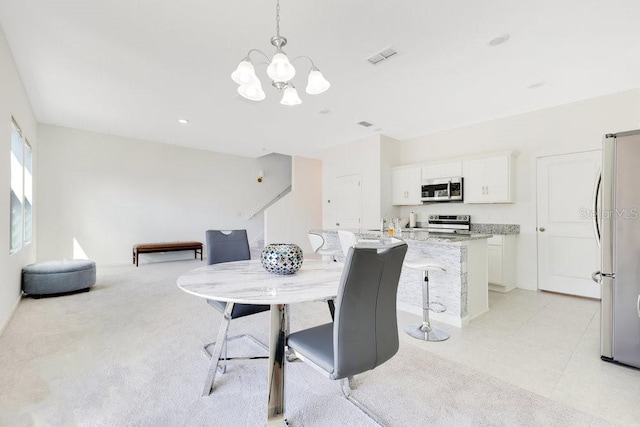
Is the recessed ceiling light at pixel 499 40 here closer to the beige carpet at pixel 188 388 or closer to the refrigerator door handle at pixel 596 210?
the refrigerator door handle at pixel 596 210

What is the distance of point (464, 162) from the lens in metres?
4.60

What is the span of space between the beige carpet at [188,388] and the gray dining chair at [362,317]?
0.51 metres

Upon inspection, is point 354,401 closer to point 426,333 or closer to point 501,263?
point 426,333

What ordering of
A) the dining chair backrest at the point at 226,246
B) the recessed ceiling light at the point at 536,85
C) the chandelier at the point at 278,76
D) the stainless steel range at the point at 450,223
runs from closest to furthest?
1. the chandelier at the point at 278,76
2. the dining chair backrest at the point at 226,246
3. the recessed ceiling light at the point at 536,85
4. the stainless steel range at the point at 450,223

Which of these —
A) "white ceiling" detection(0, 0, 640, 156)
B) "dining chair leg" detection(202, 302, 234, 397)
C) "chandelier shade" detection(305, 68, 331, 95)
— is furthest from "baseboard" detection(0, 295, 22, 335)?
"chandelier shade" detection(305, 68, 331, 95)

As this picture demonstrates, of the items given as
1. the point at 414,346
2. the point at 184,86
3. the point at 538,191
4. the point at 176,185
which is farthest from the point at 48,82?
the point at 538,191

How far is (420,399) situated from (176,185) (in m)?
6.75

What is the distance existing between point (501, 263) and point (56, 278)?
20.1ft

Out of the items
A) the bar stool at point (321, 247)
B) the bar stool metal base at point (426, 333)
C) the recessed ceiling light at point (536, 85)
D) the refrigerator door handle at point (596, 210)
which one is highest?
the recessed ceiling light at point (536, 85)

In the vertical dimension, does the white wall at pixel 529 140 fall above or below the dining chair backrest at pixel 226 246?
above

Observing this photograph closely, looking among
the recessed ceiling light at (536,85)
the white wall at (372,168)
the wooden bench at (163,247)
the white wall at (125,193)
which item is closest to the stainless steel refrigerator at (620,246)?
the recessed ceiling light at (536,85)

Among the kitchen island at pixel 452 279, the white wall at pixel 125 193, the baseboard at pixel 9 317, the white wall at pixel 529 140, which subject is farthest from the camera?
the white wall at pixel 125 193

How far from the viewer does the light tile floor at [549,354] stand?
169cm

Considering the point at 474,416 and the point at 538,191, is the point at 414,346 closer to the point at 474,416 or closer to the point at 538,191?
the point at 474,416
